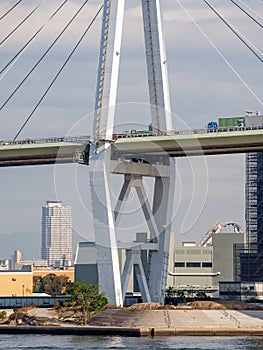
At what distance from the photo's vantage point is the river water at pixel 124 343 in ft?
152

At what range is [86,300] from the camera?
2363 inches

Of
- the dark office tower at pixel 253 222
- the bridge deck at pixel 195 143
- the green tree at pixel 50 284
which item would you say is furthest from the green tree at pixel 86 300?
the green tree at pixel 50 284

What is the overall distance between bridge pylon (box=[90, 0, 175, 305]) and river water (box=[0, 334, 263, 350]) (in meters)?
5.55

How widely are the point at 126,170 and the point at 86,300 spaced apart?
6843 mm

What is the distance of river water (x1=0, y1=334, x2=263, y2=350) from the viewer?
152ft

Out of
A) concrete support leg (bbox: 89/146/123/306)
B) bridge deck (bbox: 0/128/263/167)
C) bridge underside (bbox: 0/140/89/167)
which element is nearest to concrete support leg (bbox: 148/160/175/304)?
bridge deck (bbox: 0/128/263/167)

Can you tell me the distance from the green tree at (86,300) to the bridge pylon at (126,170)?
1058 millimetres

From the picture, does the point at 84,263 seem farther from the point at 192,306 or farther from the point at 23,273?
the point at 192,306

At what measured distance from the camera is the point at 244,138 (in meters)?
54.2

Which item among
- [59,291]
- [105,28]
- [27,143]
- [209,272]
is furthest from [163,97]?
[59,291]

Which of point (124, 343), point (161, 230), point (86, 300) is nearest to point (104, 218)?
point (161, 230)

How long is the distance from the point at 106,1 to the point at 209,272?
171 ft

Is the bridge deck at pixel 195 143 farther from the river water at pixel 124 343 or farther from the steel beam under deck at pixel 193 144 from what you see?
the river water at pixel 124 343

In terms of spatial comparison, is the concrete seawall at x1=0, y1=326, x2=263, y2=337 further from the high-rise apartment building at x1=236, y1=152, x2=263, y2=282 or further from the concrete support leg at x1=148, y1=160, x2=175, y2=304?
the high-rise apartment building at x1=236, y1=152, x2=263, y2=282
